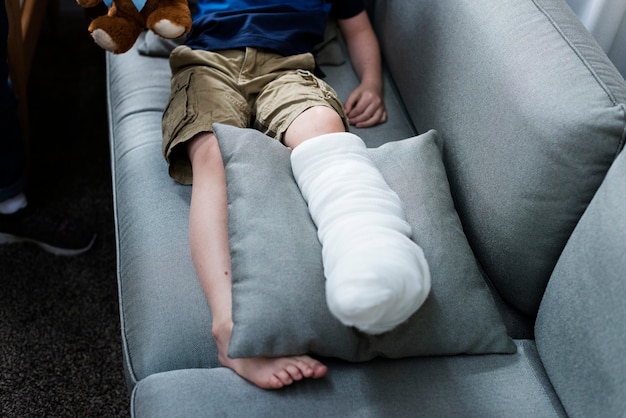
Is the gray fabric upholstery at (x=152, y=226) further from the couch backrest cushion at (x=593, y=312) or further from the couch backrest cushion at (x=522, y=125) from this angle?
the couch backrest cushion at (x=593, y=312)

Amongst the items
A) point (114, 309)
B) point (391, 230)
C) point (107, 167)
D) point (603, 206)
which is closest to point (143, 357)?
point (391, 230)

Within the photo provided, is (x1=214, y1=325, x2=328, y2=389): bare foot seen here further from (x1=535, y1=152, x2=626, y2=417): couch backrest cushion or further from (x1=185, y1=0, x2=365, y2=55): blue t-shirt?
(x1=185, y1=0, x2=365, y2=55): blue t-shirt

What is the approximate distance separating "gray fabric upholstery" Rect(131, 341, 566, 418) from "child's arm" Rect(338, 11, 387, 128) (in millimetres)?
617

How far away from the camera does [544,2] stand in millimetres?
1139

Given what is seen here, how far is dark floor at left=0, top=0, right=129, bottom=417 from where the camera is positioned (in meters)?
1.34

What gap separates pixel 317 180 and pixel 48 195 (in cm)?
102

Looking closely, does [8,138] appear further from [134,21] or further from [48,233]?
[134,21]

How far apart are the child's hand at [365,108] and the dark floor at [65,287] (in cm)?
68

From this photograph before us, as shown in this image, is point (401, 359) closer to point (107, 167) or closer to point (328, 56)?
point (328, 56)

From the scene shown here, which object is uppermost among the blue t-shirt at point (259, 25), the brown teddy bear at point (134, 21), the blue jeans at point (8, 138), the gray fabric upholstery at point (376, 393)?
the brown teddy bear at point (134, 21)

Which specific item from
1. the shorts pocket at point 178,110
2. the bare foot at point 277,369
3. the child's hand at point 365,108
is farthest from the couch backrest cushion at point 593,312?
the shorts pocket at point 178,110

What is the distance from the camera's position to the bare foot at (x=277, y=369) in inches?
36.3

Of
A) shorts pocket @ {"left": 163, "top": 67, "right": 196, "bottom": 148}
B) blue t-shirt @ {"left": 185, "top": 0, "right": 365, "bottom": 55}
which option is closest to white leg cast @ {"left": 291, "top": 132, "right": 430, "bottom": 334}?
shorts pocket @ {"left": 163, "top": 67, "right": 196, "bottom": 148}

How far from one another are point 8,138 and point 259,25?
24.3 inches
